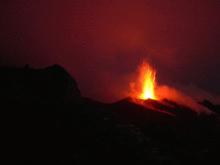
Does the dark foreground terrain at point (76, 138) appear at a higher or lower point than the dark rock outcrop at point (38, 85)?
lower

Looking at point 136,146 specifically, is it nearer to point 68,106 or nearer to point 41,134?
point 41,134

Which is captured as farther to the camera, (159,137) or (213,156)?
(159,137)

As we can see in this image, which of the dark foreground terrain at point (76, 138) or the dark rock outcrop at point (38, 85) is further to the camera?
the dark rock outcrop at point (38, 85)

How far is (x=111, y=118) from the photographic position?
140 meters

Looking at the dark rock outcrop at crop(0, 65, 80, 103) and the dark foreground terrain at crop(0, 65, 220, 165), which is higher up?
the dark rock outcrop at crop(0, 65, 80, 103)

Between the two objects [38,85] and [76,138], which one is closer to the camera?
[76,138]

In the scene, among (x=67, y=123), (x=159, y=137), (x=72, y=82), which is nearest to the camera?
(x=67, y=123)

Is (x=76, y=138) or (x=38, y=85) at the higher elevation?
(x=38, y=85)

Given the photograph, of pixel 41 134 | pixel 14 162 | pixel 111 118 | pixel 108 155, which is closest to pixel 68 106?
pixel 111 118

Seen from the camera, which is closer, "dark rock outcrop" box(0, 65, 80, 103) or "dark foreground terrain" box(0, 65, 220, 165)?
"dark foreground terrain" box(0, 65, 220, 165)

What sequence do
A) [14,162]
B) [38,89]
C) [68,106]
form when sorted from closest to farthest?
[14,162]
[68,106]
[38,89]

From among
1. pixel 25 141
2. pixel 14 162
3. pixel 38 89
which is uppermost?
pixel 38 89

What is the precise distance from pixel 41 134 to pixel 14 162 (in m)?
21.3

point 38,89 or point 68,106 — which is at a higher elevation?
point 38,89
